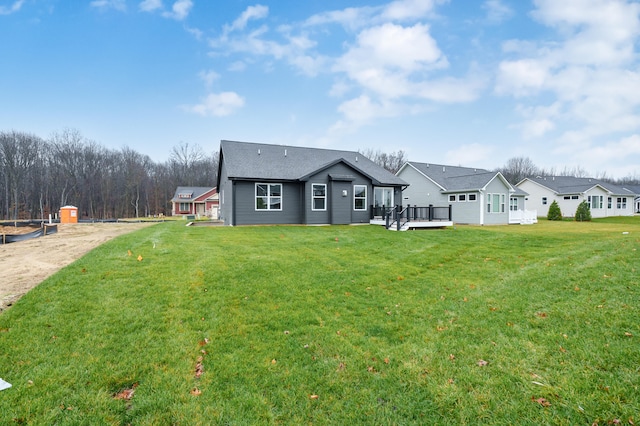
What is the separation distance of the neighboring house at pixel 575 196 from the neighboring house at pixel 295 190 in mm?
25478

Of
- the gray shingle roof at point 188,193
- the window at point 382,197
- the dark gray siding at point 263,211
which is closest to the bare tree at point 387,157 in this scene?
the gray shingle roof at point 188,193

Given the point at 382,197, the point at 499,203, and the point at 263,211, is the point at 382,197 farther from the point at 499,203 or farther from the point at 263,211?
the point at 499,203

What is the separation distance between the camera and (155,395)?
287 centimetres

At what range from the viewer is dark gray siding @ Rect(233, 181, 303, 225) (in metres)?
17.0

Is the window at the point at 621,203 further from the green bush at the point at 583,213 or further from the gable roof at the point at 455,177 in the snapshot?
the gable roof at the point at 455,177

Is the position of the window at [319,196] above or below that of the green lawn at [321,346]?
above

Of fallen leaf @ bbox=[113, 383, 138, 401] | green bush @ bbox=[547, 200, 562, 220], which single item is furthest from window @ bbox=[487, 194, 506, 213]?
fallen leaf @ bbox=[113, 383, 138, 401]

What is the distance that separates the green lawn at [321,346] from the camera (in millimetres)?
2684

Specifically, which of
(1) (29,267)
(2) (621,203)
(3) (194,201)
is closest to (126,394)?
(1) (29,267)

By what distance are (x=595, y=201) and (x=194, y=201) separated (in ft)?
171

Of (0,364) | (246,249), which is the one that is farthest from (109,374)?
(246,249)

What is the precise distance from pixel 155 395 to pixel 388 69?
19.1m

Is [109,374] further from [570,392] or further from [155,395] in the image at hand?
[570,392]

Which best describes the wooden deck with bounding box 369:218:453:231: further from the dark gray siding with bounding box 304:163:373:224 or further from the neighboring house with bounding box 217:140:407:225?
the dark gray siding with bounding box 304:163:373:224
